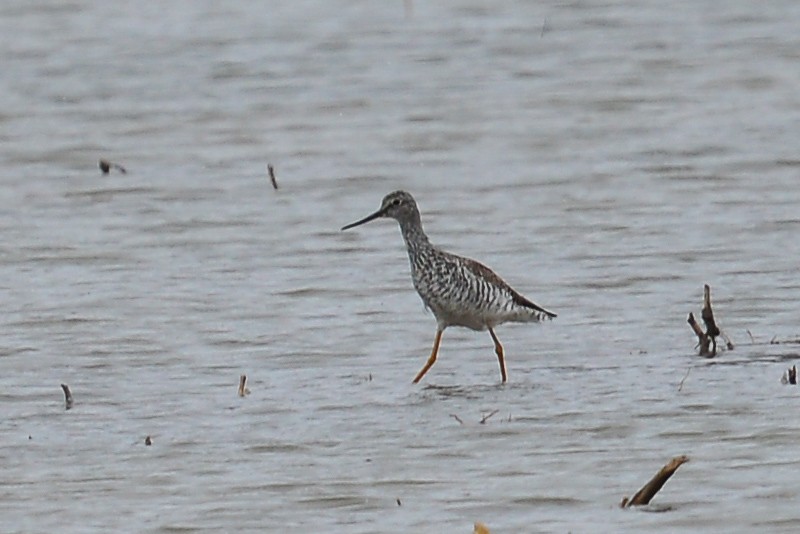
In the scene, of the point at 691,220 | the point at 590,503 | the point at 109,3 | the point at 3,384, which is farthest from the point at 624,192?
the point at 109,3

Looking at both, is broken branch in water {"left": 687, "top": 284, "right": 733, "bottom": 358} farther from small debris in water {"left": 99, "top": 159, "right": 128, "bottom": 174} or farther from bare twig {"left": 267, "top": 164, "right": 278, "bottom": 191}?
small debris in water {"left": 99, "top": 159, "right": 128, "bottom": 174}

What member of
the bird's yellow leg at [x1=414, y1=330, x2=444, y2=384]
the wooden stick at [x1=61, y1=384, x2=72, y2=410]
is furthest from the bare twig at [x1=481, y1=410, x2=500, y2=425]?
the wooden stick at [x1=61, y1=384, x2=72, y2=410]

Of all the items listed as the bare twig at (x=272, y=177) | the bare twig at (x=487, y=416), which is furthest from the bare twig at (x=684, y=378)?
the bare twig at (x=272, y=177)

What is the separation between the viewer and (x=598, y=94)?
670 inches

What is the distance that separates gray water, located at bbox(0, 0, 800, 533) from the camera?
24.8 feet

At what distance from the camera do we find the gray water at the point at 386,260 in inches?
297

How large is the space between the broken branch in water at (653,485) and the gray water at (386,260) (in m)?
0.06

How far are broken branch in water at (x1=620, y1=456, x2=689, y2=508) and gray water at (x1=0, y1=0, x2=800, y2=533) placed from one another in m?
0.06

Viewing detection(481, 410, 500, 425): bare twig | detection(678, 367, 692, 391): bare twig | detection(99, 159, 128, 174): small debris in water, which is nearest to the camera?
detection(481, 410, 500, 425): bare twig

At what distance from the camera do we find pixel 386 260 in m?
12.1

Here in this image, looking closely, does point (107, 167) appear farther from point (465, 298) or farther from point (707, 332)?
point (707, 332)

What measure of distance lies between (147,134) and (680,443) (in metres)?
8.87

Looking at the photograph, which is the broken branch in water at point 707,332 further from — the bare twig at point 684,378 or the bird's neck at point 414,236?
the bird's neck at point 414,236

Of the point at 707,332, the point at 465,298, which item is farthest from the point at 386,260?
the point at 707,332
